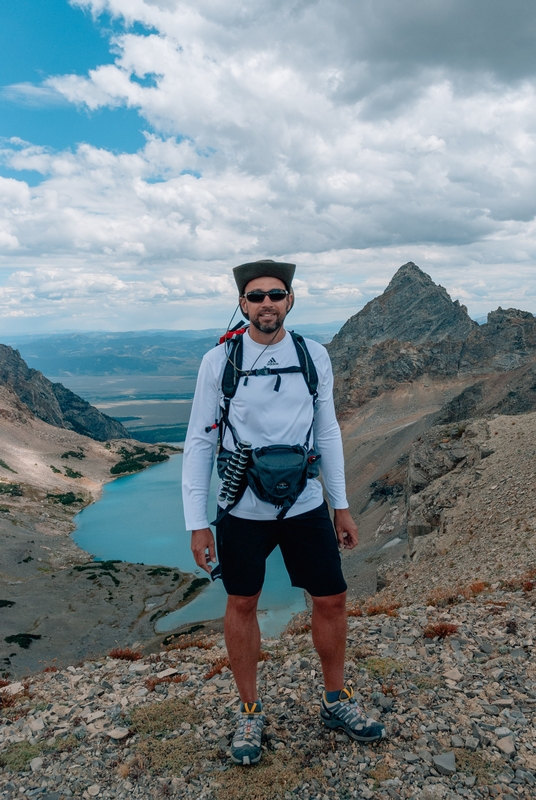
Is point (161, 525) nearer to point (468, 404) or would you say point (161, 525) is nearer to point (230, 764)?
point (468, 404)

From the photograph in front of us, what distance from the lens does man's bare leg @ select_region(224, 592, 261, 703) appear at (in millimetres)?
4598

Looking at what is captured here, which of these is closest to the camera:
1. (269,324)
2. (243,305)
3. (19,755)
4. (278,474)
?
(278,474)

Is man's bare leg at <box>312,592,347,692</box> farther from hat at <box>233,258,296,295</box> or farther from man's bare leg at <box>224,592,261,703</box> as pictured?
hat at <box>233,258,296,295</box>

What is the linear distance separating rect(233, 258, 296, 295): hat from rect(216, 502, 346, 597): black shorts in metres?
2.07

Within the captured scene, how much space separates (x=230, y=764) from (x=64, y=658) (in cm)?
3213

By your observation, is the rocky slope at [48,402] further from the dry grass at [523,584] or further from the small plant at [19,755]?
the small plant at [19,755]

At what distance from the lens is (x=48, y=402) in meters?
172

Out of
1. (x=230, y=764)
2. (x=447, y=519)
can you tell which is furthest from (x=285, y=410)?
(x=447, y=519)

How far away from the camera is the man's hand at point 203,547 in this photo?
450cm

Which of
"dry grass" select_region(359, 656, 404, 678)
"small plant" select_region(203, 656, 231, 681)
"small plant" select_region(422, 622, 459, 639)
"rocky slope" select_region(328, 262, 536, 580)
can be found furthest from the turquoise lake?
"dry grass" select_region(359, 656, 404, 678)

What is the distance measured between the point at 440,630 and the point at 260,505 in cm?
438

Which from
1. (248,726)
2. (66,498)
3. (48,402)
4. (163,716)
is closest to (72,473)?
(66,498)

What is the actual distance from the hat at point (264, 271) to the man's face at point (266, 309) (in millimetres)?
42

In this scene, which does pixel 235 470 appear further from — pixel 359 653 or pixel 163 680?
pixel 163 680
